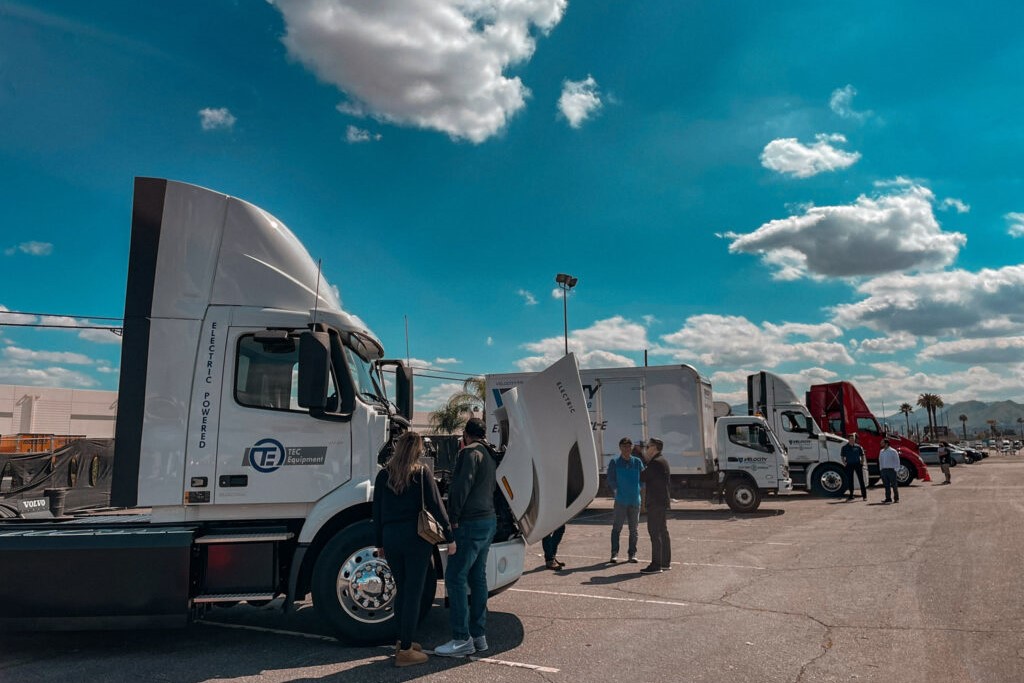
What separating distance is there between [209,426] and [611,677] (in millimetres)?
3760

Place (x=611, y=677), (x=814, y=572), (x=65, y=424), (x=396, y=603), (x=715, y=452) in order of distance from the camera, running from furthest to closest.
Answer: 1. (x=65, y=424)
2. (x=715, y=452)
3. (x=814, y=572)
4. (x=396, y=603)
5. (x=611, y=677)

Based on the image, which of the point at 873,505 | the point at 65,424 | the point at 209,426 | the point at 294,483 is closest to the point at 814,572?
the point at 294,483

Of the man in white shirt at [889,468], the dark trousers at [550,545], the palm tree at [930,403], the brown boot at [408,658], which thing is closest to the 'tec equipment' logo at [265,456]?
the brown boot at [408,658]

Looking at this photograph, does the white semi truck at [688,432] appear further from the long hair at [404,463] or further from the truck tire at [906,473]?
the long hair at [404,463]

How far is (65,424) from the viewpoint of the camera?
46.6m

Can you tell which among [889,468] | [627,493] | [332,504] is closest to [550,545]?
[627,493]

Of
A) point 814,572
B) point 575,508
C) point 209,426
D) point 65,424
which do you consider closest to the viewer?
point 209,426

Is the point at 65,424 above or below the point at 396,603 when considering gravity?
above

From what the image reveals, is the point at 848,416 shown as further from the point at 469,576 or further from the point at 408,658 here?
the point at 408,658

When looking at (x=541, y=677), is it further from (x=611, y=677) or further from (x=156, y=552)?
(x=156, y=552)

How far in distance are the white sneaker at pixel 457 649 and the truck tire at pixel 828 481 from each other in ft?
57.3

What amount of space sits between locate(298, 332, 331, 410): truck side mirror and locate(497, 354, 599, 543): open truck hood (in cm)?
163

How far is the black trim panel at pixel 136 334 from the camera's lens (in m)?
5.77

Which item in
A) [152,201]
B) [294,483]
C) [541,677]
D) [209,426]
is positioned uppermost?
[152,201]
